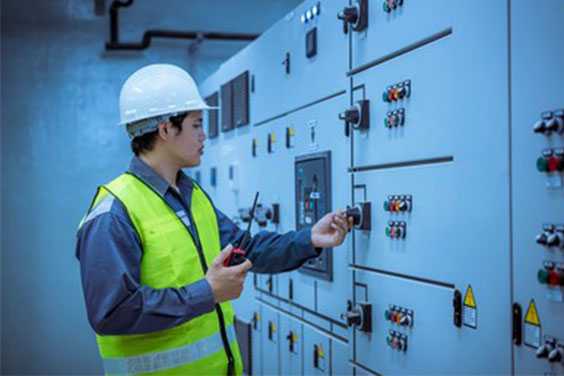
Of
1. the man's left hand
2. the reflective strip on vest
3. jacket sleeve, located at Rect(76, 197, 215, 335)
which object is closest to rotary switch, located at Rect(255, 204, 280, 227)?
the man's left hand

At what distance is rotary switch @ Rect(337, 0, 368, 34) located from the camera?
2.86 m

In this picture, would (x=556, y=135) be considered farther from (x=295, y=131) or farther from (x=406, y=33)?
(x=295, y=131)

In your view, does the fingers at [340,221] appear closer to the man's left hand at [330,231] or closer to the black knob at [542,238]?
the man's left hand at [330,231]

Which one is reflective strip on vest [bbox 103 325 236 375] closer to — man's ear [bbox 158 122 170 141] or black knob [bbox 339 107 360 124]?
man's ear [bbox 158 122 170 141]

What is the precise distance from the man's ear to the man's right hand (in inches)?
20.3

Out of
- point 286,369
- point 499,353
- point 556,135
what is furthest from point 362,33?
point 286,369

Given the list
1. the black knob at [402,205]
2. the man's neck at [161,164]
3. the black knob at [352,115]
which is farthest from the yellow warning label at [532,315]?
the man's neck at [161,164]

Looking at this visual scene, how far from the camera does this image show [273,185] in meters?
3.98

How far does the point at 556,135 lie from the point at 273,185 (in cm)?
225

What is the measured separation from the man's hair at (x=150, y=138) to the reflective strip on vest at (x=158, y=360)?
709 millimetres

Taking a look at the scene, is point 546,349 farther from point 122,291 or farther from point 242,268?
point 122,291

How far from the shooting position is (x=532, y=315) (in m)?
1.96

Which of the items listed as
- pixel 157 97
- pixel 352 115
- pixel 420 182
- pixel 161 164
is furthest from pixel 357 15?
pixel 161 164

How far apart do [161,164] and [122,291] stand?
56cm
